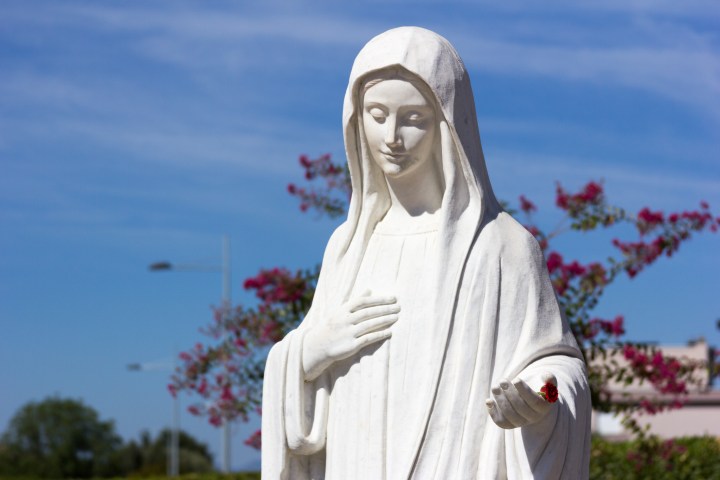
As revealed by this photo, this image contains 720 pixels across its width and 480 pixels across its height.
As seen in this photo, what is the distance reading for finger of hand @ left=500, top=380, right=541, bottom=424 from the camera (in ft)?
19.0

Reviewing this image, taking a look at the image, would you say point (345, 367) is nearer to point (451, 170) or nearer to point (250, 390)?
point (451, 170)

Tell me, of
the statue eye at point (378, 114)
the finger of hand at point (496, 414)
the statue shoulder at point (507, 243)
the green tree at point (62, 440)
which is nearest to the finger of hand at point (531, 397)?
the finger of hand at point (496, 414)

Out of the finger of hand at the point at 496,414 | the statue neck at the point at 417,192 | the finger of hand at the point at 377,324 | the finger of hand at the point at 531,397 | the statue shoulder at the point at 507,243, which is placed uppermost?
the statue neck at the point at 417,192

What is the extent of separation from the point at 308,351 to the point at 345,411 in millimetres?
351

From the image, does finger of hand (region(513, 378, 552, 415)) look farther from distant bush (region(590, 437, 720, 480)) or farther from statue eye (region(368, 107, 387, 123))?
distant bush (region(590, 437, 720, 480))

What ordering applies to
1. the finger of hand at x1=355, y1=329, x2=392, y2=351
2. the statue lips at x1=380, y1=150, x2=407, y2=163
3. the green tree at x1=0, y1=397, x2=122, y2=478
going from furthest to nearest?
the green tree at x1=0, y1=397, x2=122, y2=478
the statue lips at x1=380, y1=150, x2=407, y2=163
the finger of hand at x1=355, y1=329, x2=392, y2=351

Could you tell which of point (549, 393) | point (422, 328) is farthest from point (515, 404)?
point (422, 328)

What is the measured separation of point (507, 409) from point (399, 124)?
59.9 inches

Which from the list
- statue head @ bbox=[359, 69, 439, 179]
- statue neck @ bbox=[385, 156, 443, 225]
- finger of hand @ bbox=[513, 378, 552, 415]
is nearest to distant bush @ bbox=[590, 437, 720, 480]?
statue neck @ bbox=[385, 156, 443, 225]

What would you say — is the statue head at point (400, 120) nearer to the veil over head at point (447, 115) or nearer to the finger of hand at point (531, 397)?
the veil over head at point (447, 115)

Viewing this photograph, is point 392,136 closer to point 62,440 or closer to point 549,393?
point 549,393

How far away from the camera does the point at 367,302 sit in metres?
6.59

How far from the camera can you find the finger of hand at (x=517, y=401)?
580 centimetres

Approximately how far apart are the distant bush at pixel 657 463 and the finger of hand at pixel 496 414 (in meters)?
9.50
